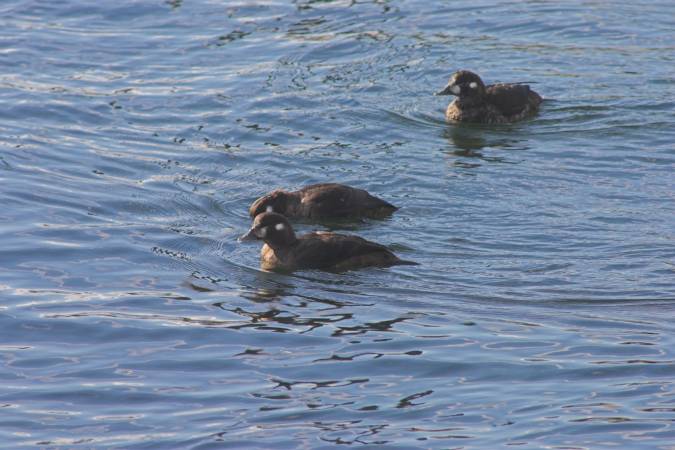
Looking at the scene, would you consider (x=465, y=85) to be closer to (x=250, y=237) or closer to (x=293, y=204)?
(x=293, y=204)

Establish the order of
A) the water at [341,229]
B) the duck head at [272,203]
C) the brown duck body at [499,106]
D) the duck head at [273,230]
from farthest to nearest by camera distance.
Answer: the brown duck body at [499,106], the duck head at [272,203], the duck head at [273,230], the water at [341,229]

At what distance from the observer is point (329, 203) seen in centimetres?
1661

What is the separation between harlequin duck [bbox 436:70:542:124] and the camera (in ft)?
67.8

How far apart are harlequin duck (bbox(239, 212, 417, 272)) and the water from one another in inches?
9.5

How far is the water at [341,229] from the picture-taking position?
437 inches

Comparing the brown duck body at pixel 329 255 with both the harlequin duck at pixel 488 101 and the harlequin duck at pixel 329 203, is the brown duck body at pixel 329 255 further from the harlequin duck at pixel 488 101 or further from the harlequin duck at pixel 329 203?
the harlequin duck at pixel 488 101

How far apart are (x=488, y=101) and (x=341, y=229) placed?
5029mm

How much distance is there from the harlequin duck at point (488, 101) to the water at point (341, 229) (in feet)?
1.14

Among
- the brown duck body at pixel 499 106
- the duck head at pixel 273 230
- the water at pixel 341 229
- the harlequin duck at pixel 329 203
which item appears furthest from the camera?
the brown duck body at pixel 499 106

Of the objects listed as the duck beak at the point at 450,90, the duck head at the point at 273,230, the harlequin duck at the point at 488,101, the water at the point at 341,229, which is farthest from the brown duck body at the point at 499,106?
the duck head at the point at 273,230

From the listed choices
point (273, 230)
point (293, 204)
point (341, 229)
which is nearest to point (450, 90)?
point (341, 229)

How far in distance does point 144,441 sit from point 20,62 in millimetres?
14892

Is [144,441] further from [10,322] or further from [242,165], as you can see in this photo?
[242,165]

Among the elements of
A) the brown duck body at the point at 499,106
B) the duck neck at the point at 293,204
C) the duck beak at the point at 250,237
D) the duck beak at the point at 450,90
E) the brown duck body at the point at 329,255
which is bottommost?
the brown duck body at the point at 329,255
